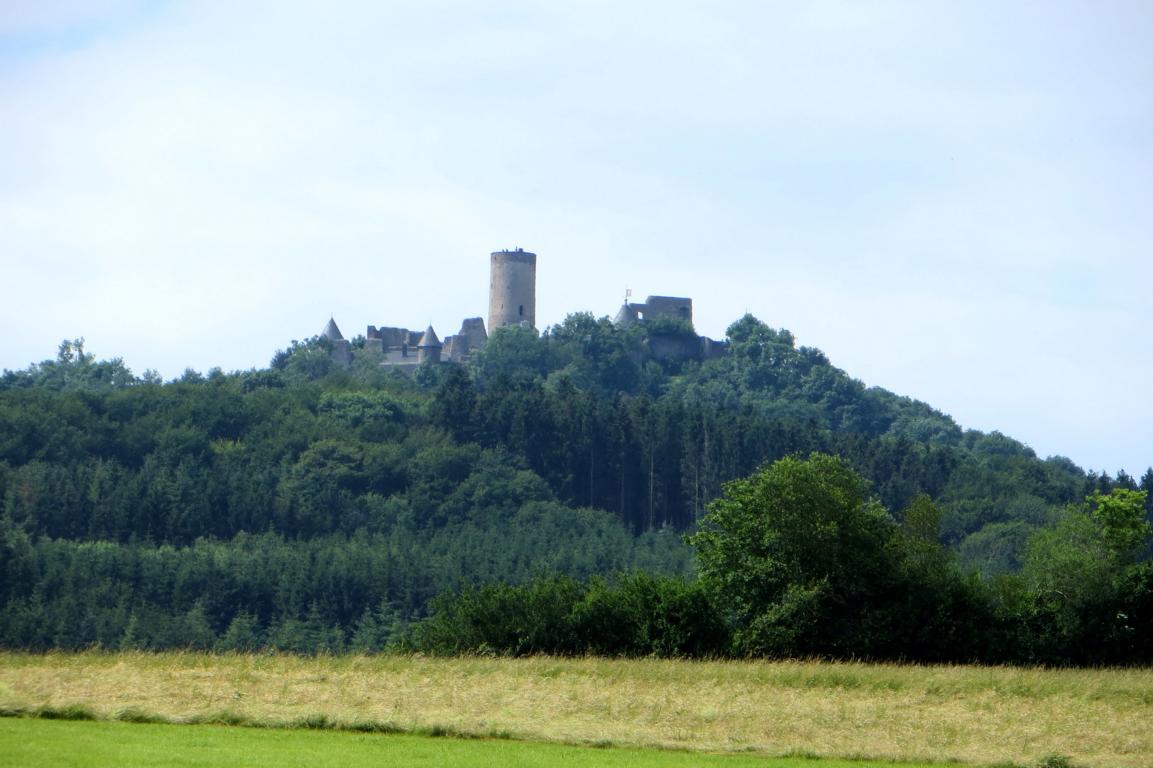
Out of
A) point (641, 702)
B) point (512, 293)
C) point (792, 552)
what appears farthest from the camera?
point (512, 293)

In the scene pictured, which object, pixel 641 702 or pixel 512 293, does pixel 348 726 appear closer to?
pixel 641 702

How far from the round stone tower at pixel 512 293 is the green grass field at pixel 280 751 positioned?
140815 millimetres

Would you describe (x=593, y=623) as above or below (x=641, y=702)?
above

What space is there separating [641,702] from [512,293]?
457 feet

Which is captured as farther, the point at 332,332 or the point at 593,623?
the point at 332,332

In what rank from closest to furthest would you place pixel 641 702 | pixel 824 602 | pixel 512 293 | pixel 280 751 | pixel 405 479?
1. pixel 280 751
2. pixel 641 702
3. pixel 824 602
4. pixel 405 479
5. pixel 512 293

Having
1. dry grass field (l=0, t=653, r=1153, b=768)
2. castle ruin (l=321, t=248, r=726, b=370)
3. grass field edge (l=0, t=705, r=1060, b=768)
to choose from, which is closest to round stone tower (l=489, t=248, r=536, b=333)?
castle ruin (l=321, t=248, r=726, b=370)

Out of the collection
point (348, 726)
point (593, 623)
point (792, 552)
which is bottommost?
point (348, 726)

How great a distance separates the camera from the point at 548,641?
1416 inches

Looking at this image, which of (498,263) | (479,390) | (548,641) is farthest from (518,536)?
(548,641)

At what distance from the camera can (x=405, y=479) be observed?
125938mm

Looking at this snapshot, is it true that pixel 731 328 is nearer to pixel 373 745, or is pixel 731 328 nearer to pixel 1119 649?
pixel 1119 649

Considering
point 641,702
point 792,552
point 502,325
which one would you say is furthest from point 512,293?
point 641,702

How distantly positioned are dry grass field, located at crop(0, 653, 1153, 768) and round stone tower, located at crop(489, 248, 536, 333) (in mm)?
132559
